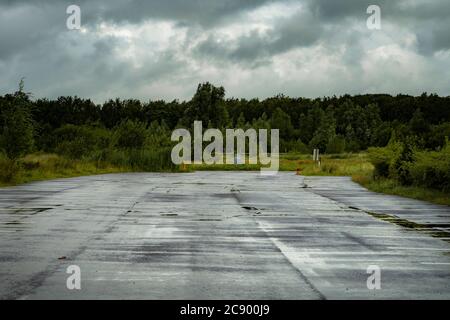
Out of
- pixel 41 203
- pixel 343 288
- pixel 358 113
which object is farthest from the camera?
pixel 358 113

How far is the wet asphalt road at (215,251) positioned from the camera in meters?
7.36

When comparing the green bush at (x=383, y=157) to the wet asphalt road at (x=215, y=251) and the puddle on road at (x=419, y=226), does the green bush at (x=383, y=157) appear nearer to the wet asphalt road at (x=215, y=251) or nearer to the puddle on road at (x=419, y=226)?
the wet asphalt road at (x=215, y=251)

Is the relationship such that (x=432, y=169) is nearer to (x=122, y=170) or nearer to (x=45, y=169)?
(x=45, y=169)

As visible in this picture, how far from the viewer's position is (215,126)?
4407 inches

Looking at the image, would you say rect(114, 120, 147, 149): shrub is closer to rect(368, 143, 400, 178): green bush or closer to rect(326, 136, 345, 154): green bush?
rect(368, 143, 400, 178): green bush

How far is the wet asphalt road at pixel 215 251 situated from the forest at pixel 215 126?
9064 millimetres

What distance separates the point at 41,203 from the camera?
1928 centimetres

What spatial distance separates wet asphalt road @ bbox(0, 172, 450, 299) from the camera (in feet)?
24.1

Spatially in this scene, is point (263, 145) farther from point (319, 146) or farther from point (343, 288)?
point (343, 288)

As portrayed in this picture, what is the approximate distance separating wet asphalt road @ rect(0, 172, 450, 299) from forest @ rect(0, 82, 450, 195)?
9064 millimetres

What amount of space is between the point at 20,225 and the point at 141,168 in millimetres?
39053

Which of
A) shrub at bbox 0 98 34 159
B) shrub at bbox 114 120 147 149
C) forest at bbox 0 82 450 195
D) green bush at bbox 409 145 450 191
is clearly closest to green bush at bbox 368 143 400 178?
forest at bbox 0 82 450 195

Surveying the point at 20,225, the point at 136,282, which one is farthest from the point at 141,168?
the point at 136,282

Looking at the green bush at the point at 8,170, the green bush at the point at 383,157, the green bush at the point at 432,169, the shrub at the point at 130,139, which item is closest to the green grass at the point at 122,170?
the green bush at the point at 8,170
